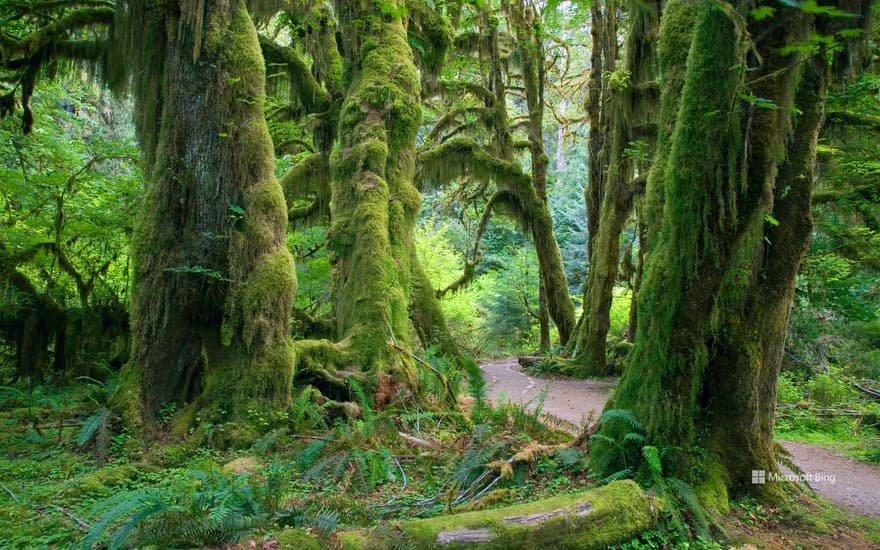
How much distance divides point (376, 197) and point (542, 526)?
5.89 meters

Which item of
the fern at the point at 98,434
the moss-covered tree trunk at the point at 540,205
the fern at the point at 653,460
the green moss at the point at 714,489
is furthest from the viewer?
the moss-covered tree trunk at the point at 540,205

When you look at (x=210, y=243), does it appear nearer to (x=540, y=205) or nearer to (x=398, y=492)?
(x=398, y=492)

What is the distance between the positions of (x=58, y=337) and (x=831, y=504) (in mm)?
11813

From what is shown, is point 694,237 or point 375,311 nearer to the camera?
point 694,237

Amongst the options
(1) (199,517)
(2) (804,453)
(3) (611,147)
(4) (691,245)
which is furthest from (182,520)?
(3) (611,147)

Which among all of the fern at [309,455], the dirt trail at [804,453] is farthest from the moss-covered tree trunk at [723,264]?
the fern at [309,455]

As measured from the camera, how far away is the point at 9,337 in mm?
9594

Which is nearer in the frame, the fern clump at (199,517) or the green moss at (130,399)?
the fern clump at (199,517)

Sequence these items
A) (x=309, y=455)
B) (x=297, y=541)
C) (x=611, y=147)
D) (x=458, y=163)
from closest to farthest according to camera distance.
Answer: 1. (x=297, y=541)
2. (x=309, y=455)
3. (x=611, y=147)
4. (x=458, y=163)

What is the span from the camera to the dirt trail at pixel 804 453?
518 cm

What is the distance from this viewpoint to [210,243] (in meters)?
6.15

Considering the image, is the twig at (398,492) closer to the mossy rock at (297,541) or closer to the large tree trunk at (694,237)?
the mossy rock at (297,541)

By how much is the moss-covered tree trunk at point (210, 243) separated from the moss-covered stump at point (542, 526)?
3.13 m

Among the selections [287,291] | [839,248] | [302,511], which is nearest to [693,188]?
[302,511]
